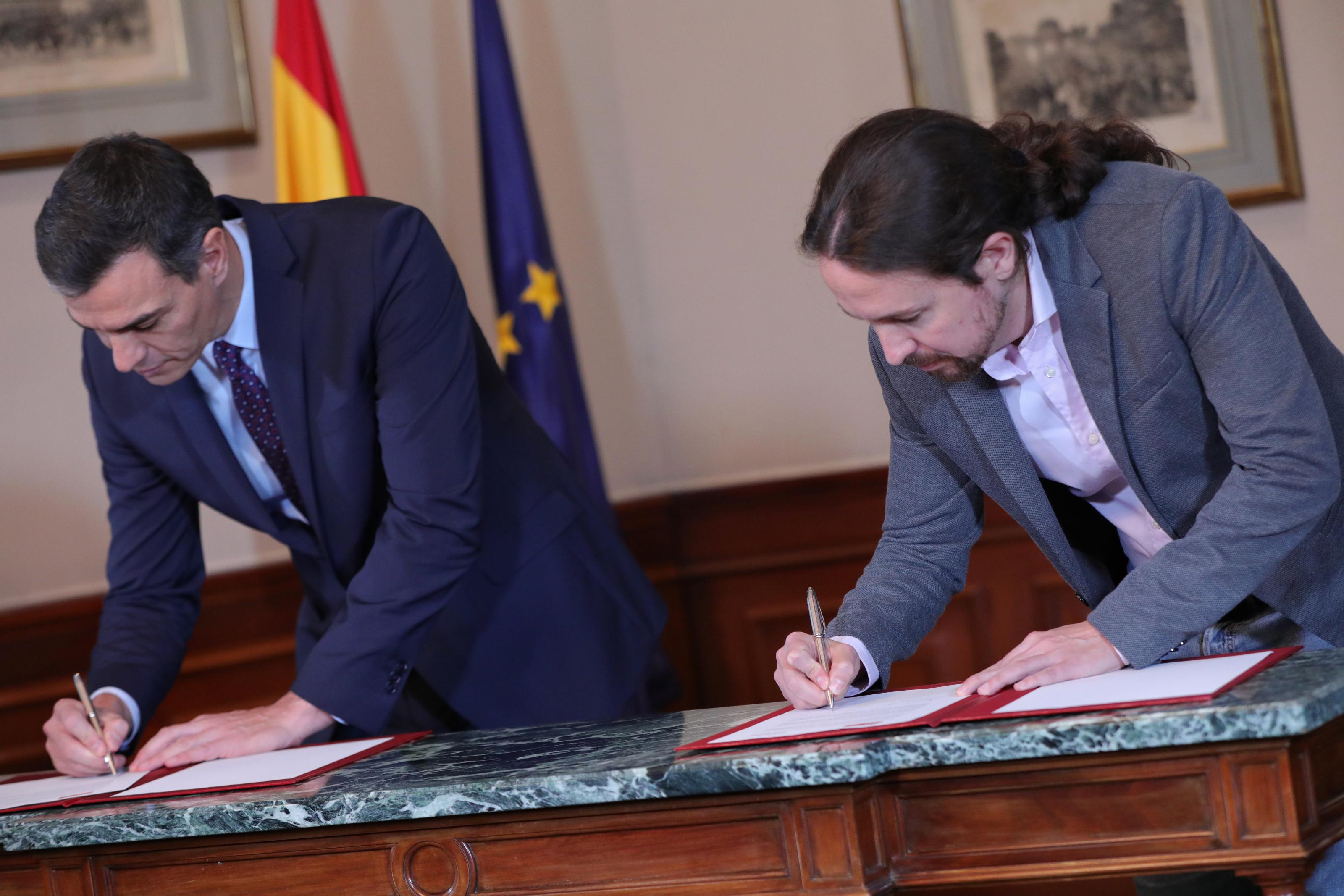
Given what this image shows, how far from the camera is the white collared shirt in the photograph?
180cm

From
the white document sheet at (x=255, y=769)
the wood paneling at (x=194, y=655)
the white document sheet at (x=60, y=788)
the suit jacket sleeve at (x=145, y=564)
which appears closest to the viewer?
the white document sheet at (x=255, y=769)

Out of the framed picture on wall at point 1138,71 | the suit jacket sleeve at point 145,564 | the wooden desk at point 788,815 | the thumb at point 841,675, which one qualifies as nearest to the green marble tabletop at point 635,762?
the wooden desk at point 788,815

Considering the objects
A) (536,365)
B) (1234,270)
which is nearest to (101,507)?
(536,365)

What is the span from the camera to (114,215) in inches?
77.9

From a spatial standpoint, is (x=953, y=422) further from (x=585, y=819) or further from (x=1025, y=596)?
(x=1025, y=596)

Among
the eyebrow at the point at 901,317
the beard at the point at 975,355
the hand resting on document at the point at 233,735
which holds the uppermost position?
the eyebrow at the point at 901,317

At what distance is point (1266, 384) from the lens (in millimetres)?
1597

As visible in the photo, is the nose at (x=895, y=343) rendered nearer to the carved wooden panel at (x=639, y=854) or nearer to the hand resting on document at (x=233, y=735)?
the carved wooden panel at (x=639, y=854)

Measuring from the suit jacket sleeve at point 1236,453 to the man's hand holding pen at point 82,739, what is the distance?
1.49 m

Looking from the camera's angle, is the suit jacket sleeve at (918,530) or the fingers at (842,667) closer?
the fingers at (842,667)

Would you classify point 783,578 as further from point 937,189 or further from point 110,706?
point 937,189

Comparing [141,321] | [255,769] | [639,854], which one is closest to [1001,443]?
[639,854]

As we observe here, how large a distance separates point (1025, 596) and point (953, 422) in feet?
7.10

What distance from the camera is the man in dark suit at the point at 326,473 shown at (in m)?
2.03
